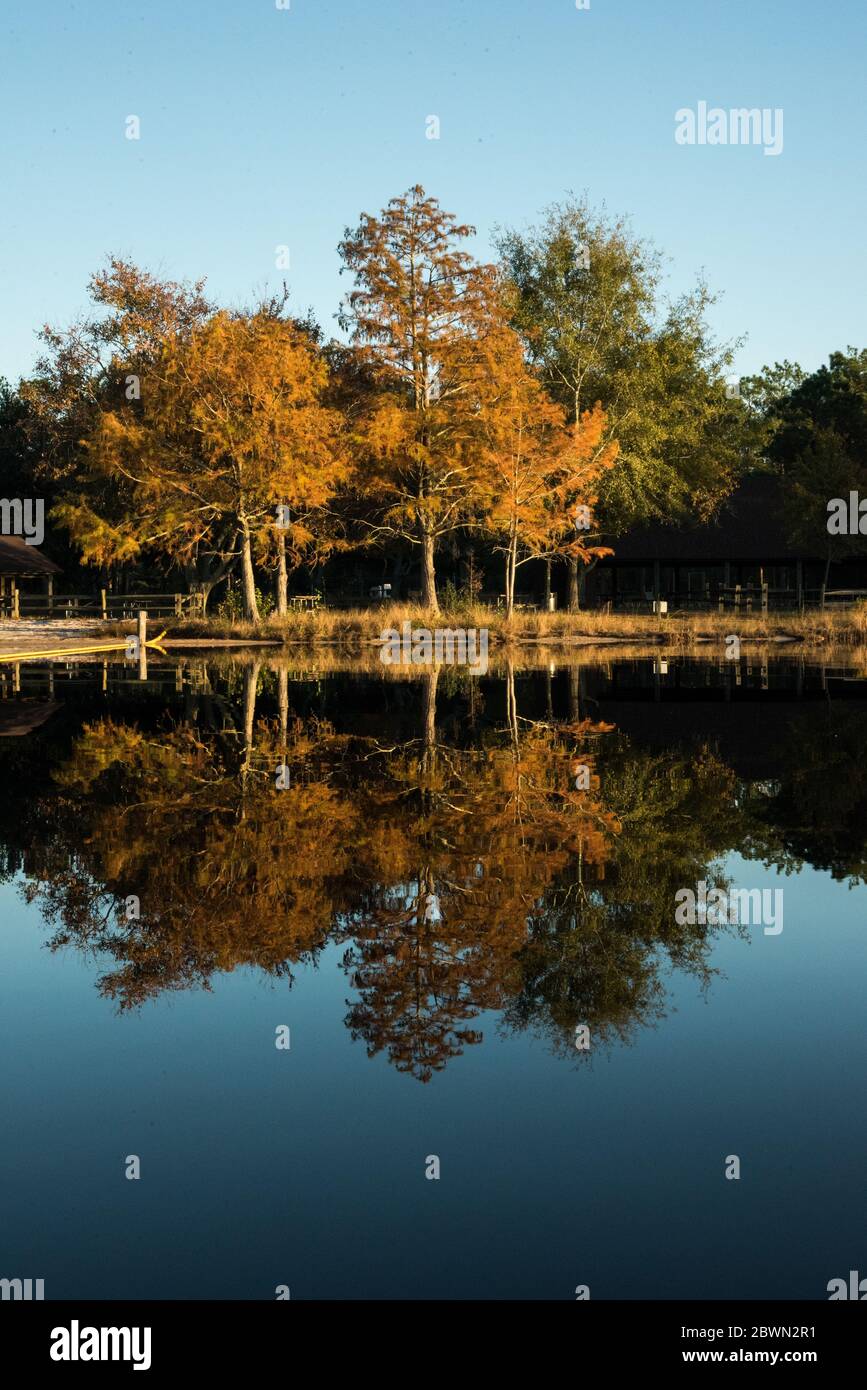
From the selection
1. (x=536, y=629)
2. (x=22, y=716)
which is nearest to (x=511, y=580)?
(x=536, y=629)

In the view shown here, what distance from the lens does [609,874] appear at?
10531 millimetres

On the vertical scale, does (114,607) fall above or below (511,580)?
below

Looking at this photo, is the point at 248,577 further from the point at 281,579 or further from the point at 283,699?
the point at 283,699

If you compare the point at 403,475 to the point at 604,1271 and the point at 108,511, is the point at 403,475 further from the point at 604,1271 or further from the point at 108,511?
the point at 604,1271

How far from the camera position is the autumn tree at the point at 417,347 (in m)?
50.9

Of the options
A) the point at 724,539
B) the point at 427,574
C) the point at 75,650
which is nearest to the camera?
the point at 75,650

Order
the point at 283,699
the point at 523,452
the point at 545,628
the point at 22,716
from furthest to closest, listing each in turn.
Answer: the point at 523,452
the point at 545,628
the point at 283,699
the point at 22,716

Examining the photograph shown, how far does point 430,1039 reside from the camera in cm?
672

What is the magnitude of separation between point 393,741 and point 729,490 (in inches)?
2038

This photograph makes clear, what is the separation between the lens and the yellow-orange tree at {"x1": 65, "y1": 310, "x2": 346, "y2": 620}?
5097cm

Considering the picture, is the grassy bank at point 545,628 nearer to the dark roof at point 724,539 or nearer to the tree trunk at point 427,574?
the tree trunk at point 427,574

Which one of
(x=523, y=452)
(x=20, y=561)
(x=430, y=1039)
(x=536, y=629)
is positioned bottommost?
(x=430, y=1039)

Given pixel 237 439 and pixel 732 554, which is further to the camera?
pixel 732 554

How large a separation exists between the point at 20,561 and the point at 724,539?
32432 mm
